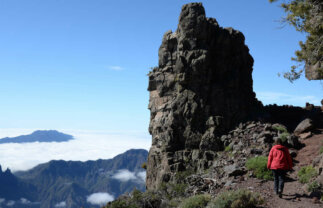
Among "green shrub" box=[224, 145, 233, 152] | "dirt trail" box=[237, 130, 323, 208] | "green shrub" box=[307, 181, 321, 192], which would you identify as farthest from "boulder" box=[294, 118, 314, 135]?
"green shrub" box=[307, 181, 321, 192]

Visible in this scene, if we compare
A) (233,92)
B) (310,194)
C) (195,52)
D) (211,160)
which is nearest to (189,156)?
(211,160)

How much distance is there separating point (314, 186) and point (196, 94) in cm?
1713

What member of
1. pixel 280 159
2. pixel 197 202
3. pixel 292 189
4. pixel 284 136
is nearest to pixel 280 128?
pixel 284 136

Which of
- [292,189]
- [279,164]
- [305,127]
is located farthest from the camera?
[305,127]

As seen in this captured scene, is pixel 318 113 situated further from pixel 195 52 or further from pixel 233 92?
pixel 195 52

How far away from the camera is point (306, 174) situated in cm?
1594

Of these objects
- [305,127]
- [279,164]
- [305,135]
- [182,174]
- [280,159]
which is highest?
[305,127]

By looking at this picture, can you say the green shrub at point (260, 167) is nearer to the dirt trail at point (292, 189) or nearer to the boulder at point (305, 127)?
the dirt trail at point (292, 189)

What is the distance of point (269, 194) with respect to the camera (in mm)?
14539

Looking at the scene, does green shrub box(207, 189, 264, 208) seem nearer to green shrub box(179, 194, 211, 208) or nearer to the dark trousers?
green shrub box(179, 194, 211, 208)

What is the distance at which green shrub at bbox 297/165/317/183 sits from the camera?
15542 millimetres

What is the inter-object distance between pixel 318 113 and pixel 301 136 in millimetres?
7078

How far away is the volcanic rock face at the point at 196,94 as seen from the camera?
28656mm

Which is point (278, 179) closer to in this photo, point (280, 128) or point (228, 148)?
point (228, 148)
